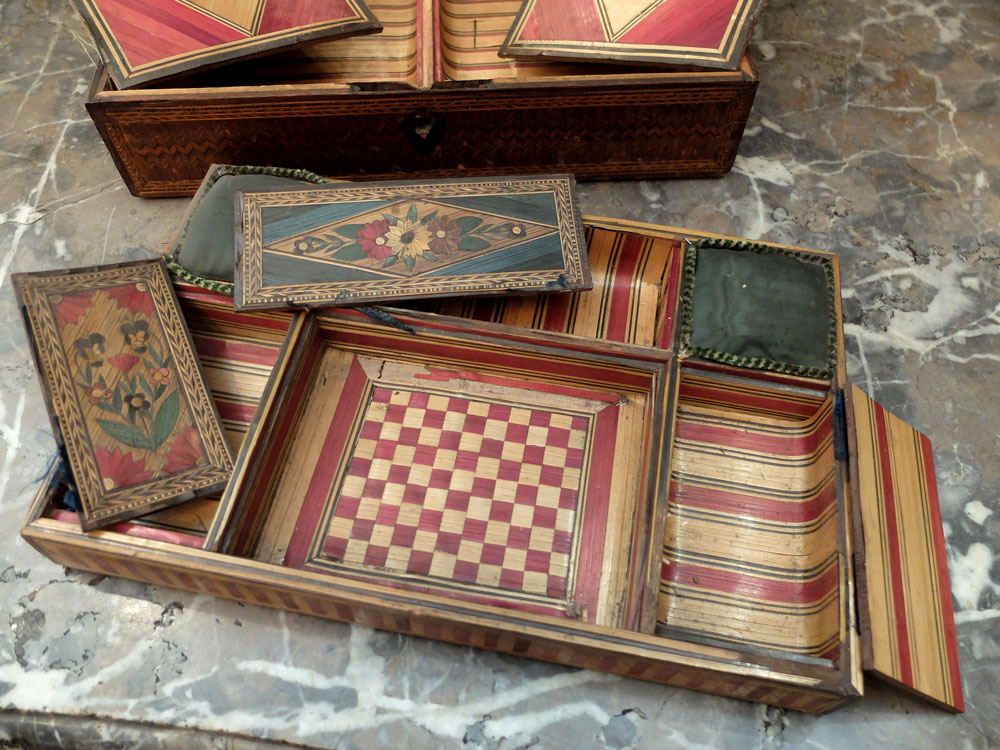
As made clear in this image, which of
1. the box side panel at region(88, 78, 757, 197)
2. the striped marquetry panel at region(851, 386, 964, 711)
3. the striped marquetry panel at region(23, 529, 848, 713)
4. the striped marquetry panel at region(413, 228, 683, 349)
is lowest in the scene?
the striped marquetry panel at region(23, 529, 848, 713)

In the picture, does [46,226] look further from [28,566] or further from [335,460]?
[335,460]

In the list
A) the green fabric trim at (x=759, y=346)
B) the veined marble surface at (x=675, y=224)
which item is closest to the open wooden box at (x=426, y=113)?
the veined marble surface at (x=675, y=224)

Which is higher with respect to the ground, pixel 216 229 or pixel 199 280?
pixel 216 229

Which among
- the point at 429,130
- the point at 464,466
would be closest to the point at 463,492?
the point at 464,466

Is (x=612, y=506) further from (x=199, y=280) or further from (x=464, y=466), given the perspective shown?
(x=199, y=280)

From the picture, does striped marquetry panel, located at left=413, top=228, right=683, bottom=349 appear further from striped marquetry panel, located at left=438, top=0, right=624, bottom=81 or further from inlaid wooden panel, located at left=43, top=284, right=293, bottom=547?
striped marquetry panel, located at left=438, top=0, right=624, bottom=81

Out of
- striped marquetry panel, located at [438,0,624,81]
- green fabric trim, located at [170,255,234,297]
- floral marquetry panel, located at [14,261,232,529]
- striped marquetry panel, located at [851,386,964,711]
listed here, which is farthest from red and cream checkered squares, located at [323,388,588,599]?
striped marquetry panel, located at [438,0,624,81]
